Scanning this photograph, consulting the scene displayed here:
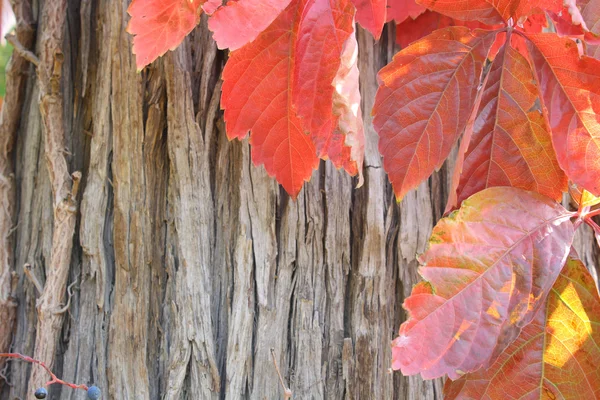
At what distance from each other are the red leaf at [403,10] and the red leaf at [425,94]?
0.83 ft

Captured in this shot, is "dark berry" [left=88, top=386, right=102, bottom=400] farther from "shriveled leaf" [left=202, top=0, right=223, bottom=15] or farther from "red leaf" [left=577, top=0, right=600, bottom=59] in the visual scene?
"red leaf" [left=577, top=0, right=600, bottom=59]

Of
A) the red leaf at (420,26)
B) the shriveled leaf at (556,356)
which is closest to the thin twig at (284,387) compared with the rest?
the shriveled leaf at (556,356)

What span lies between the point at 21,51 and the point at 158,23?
1.85ft

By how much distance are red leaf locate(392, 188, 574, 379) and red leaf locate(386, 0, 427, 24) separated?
1.40 feet

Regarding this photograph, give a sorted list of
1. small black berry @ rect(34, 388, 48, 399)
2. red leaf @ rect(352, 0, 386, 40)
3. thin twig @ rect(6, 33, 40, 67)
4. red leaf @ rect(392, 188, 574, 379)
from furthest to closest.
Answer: thin twig @ rect(6, 33, 40, 67) < small black berry @ rect(34, 388, 48, 399) < red leaf @ rect(352, 0, 386, 40) < red leaf @ rect(392, 188, 574, 379)

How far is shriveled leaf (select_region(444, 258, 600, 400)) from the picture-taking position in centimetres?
74

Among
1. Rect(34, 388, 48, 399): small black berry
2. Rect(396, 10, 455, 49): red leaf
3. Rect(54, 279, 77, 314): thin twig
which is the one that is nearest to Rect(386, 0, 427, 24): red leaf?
Rect(396, 10, 455, 49): red leaf

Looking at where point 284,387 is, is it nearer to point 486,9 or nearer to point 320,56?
point 320,56

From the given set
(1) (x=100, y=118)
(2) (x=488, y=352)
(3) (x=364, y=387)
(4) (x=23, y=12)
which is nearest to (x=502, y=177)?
(2) (x=488, y=352)

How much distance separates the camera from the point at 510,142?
2.56ft

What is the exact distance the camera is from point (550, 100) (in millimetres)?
722

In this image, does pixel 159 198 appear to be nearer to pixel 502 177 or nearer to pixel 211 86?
pixel 211 86

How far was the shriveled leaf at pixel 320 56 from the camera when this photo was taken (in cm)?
69

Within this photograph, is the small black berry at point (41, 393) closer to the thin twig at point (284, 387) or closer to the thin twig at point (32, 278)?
the thin twig at point (32, 278)
